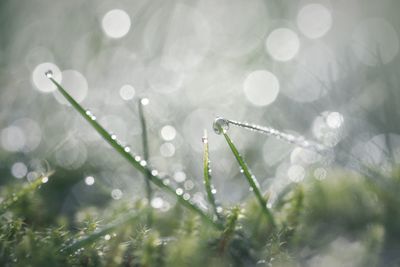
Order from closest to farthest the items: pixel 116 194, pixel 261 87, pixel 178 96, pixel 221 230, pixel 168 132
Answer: pixel 221 230 < pixel 116 194 < pixel 168 132 < pixel 178 96 < pixel 261 87

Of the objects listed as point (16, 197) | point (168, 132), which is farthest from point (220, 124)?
point (168, 132)

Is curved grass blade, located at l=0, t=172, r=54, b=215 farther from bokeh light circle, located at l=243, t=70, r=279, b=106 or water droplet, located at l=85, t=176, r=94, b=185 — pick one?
bokeh light circle, located at l=243, t=70, r=279, b=106

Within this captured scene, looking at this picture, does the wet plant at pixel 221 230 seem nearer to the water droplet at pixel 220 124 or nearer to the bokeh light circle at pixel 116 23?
the water droplet at pixel 220 124

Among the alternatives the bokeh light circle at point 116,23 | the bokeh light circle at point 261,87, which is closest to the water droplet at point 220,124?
the bokeh light circle at point 261,87

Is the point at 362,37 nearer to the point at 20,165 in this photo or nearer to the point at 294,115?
the point at 294,115

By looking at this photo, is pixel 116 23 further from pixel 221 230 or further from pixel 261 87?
pixel 221 230

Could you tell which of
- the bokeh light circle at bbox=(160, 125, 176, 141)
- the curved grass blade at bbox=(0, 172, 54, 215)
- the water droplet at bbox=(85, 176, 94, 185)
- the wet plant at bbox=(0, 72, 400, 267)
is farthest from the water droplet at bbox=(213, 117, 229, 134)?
the bokeh light circle at bbox=(160, 125, 176, 141)
